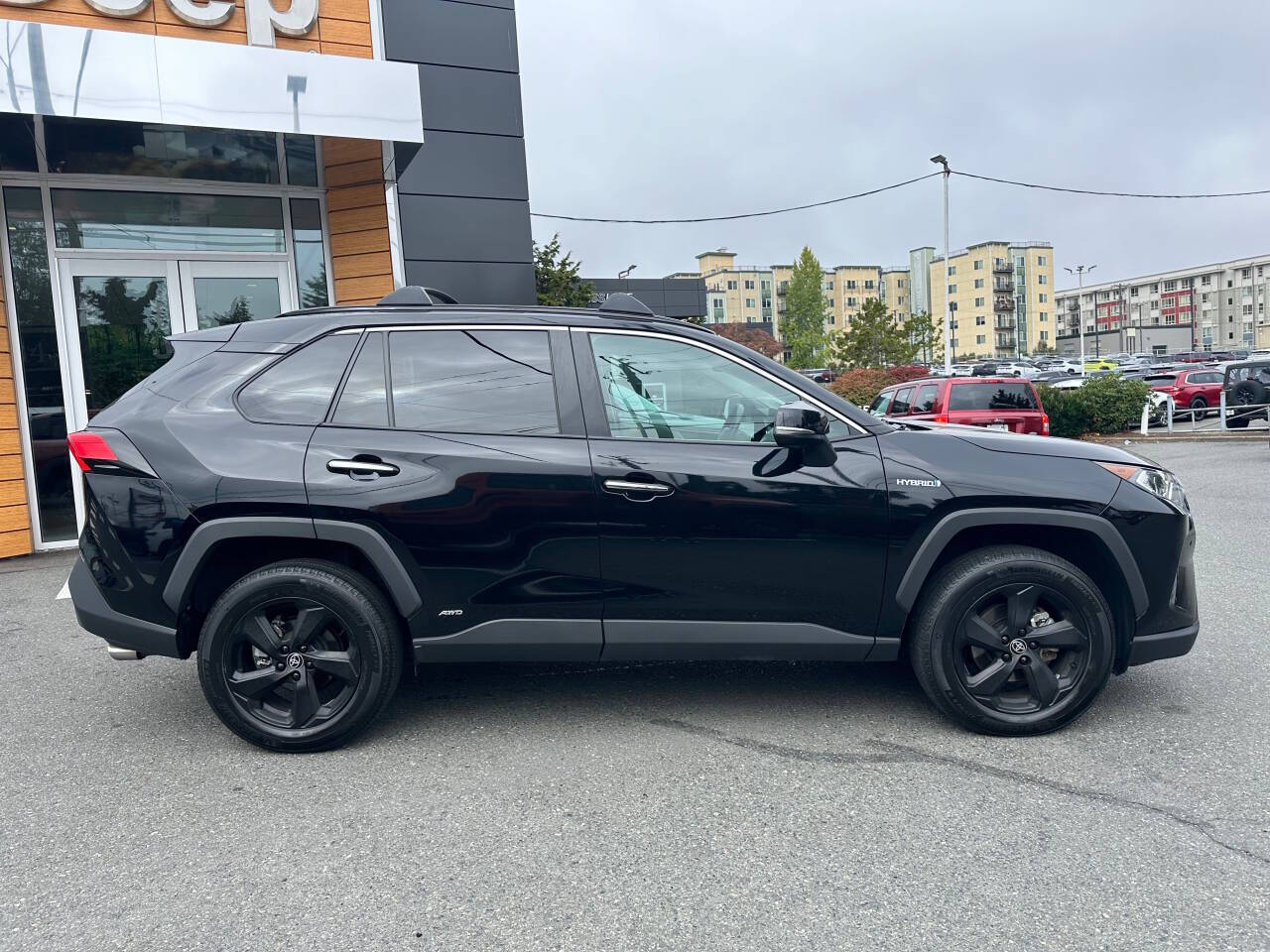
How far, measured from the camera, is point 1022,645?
11.8ft

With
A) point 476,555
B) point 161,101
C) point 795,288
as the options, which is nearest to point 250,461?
point 476,555

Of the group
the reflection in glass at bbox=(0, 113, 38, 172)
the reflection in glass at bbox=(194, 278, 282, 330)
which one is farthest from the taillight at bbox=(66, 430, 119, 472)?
the reflection in glass at bbox=(194, 278, 282, 330)

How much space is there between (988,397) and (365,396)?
477 inches

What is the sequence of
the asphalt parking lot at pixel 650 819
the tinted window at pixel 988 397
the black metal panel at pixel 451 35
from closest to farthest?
the asphalt parking lot at pixel 650 819 → the black metal panel at pixel 451 35 → the tinted window at pixel 988 397

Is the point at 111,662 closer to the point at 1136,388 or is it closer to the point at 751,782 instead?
the point at 751,782

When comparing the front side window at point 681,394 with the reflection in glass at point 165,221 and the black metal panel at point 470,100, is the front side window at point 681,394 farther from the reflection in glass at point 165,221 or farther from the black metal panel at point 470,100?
the black metal panel at point 470,100

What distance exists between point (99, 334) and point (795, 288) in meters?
48.5

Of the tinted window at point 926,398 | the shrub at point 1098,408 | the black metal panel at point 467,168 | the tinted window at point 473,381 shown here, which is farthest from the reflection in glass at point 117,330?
the shrub at point 1098,408

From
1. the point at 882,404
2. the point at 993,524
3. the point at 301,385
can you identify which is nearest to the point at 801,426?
the point at 993,524

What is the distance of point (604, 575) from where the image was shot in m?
3.58

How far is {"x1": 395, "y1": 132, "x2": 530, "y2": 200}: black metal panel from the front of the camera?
1095 centimetres

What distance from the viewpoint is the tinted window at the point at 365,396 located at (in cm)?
368

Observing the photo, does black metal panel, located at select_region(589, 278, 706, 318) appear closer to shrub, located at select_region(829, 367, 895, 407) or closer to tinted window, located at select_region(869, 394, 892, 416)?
shrub, located at select_region(829, 367, 895, 407)

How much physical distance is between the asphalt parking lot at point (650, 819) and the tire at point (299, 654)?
16cm
